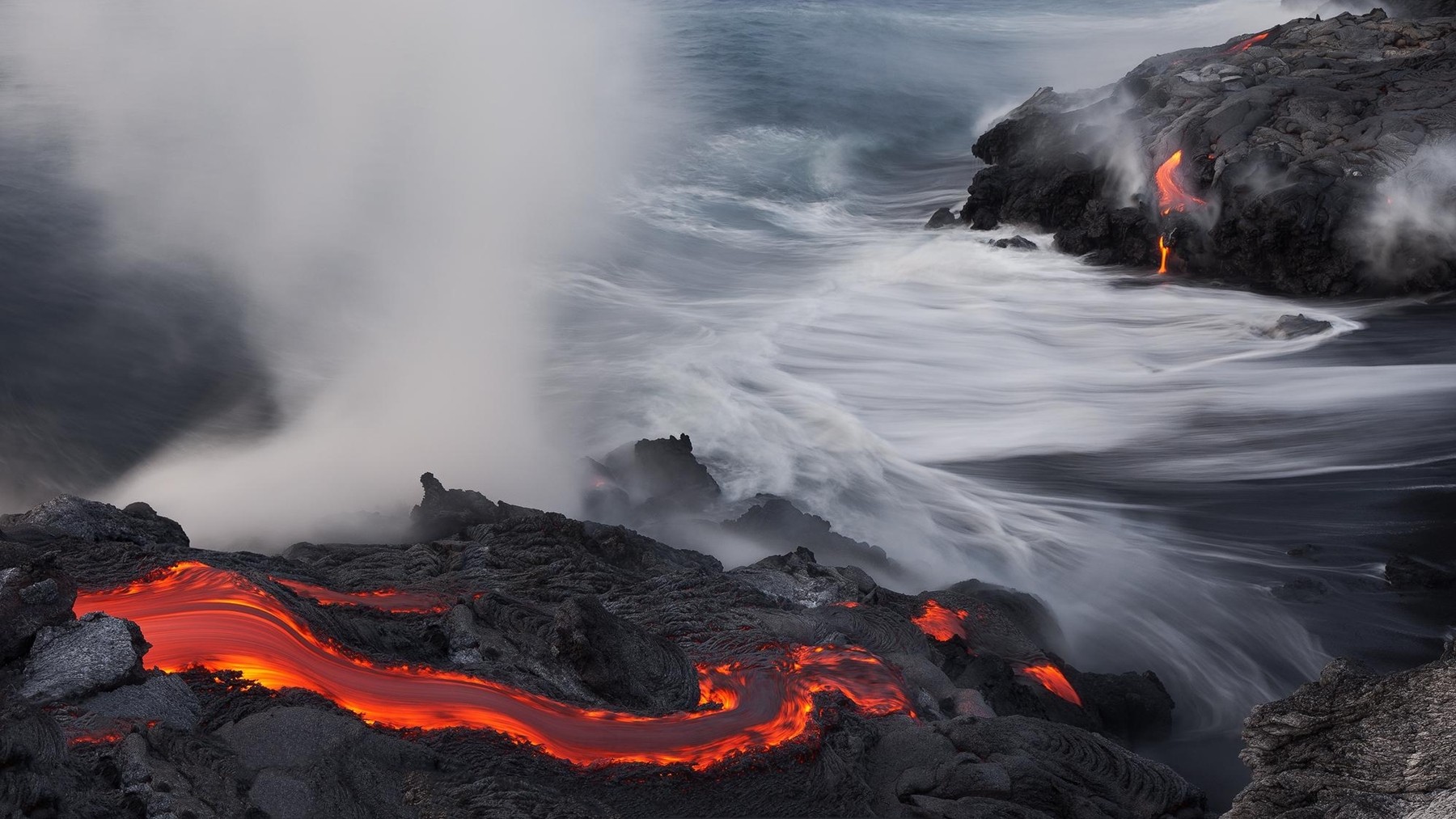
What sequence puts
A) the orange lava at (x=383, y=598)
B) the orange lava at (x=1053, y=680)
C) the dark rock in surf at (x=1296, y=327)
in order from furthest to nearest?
1. the dark rock in surf at (x=1296, y=327)
2. the orange lava at (x=1053, y=680)
3. the orange lava at (x=383, y=598)

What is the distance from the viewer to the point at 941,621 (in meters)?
7.45

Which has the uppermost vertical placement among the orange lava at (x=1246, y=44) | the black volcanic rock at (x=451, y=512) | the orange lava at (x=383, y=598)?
the orange lava at (x=1246, y=44)

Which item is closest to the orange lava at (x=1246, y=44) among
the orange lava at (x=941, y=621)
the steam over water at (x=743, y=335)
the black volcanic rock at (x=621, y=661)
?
the steam over water at (x=743, y=335)

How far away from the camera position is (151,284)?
14.3 metres

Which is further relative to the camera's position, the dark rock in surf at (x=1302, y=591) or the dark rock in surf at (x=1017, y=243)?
the dark rock in surf at (x=1017, y=243)

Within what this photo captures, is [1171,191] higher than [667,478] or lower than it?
higher

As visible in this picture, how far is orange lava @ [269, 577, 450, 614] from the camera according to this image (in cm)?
590

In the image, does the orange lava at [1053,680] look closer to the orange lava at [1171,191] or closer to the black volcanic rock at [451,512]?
the black volcanic rock at [451,512]

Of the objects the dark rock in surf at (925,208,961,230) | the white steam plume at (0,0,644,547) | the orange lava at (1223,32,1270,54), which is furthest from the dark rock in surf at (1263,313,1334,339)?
the white steam plume at (0,0,644,547)

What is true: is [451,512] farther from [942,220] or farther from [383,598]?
[942,220]

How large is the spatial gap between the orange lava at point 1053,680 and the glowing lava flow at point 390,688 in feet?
7.50

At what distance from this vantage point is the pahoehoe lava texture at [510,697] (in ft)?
13.3

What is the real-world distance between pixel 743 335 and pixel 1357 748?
1277 cm

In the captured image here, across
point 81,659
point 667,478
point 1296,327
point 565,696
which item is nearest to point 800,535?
point 667,478
